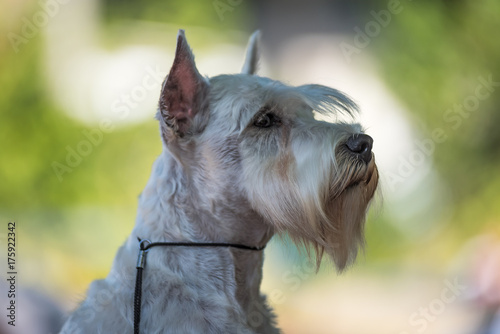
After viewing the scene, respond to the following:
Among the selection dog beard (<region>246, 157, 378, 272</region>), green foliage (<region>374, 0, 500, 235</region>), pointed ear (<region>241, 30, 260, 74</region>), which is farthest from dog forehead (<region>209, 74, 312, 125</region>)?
green foliage (<region>374, 0, 500, 235</region>)

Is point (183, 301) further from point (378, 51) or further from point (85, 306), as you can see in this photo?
point (378, 51)

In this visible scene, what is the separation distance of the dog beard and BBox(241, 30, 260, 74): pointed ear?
63cm

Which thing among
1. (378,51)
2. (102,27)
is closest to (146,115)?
(102,27)

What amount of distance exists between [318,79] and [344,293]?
2071 millimetres

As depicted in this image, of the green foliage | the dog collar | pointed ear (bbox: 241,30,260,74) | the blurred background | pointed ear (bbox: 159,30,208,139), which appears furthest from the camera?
the green foliage

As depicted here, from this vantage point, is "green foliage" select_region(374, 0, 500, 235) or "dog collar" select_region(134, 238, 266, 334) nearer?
"dog collar" select_region(134, 238, 266, 334)

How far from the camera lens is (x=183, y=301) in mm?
1553

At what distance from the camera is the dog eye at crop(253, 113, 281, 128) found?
1695 mm

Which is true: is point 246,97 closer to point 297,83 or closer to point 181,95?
point 181,95

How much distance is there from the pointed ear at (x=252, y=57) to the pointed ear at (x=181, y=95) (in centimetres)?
45

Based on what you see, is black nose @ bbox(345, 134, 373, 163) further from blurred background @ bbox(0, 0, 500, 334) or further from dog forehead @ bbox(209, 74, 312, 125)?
blurred background @ bbox(0, 0, 500, 334)

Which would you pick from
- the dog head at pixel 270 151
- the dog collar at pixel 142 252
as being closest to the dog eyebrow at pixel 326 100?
the dog head at pixel 270 151

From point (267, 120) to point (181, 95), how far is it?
29 cm

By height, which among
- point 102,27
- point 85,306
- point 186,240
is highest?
point 102,27
